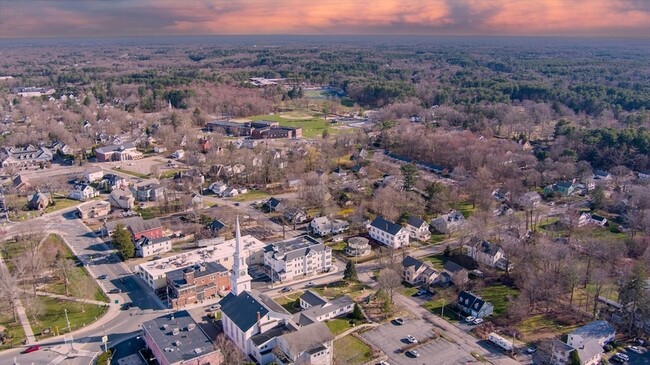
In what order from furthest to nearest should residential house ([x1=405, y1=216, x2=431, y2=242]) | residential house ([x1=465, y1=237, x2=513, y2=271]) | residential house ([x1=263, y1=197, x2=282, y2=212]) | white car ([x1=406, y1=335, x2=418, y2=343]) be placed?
residential house ([x1=263, y1=197, x2=282, y2=212]) → residential house ([x1=405, y1=216, x2=431, y2=242]) → residential house ([x1=465, y1=237, x2=513, y2=271]) → white car ([x1=406, y1=335, x2=418, y2=343])

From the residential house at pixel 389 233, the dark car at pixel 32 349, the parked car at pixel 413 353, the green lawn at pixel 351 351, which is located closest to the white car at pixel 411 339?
the parked car at pixel 413 353

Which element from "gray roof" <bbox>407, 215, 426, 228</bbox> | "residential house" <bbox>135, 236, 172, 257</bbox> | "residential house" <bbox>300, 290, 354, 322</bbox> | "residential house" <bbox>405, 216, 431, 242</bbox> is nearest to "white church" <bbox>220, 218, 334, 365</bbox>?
"residential house" <bbox>300, 290, 354, 322</bbox>

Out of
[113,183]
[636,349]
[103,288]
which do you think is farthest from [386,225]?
[113,183]

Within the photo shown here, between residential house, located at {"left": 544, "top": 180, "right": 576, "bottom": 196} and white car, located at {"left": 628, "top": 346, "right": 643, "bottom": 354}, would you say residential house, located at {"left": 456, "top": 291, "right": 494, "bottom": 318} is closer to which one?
white car, located at {"left": 628, "top": 346, "right": 643, "bottom": 354}

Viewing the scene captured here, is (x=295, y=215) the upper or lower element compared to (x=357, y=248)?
upper

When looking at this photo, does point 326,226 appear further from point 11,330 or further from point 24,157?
point 24,157

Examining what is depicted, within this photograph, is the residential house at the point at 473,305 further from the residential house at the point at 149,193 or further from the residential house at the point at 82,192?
the residential house at the point at 82,192
